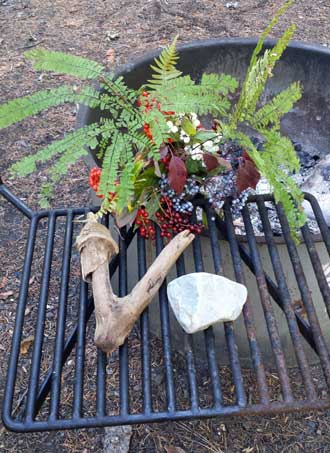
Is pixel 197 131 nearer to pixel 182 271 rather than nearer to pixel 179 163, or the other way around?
pixel 179 163

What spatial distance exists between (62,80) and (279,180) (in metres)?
2.71

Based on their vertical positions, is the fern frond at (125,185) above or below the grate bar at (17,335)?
above

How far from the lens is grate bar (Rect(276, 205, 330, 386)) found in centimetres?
131

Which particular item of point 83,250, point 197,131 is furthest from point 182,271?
point 197,131

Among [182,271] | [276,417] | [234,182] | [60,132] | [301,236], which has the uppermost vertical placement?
[60,132]

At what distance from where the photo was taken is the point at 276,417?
204cm

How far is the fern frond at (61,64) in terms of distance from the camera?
4.27ft

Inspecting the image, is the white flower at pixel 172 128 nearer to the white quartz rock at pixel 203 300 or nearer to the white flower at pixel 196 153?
the white flower at pixel 196 153

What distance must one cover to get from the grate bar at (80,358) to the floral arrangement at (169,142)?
0.91 ft

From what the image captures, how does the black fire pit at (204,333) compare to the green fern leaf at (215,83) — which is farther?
the green fern leaf at (215,83)

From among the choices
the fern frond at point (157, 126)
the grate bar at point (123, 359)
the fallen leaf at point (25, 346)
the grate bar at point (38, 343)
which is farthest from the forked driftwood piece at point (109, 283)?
the fallen leaf at point (25, 346)

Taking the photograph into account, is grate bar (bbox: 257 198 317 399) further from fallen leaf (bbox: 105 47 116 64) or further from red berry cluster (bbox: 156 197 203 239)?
fallen leaf (bbox: 105 47 116 64)

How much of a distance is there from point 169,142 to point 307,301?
64cm

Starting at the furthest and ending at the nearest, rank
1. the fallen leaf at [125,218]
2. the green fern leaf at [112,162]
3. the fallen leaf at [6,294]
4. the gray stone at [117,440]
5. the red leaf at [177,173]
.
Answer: the fallen leaf at [6,294]
the gray stone at [117,440]
the fallen leaf at [125,218]
the red leaf at [177,173]
the green fern leaf at [112,162]
